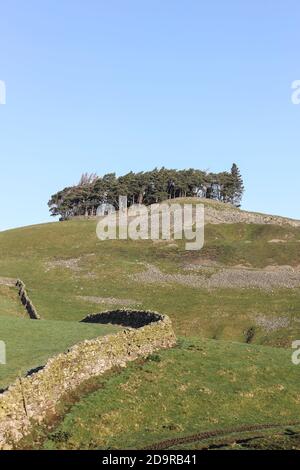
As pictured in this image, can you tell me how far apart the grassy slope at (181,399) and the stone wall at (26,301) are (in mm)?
28468

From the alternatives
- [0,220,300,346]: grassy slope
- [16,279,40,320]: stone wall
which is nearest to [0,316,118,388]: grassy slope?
[16,279,40,320]: stone wall

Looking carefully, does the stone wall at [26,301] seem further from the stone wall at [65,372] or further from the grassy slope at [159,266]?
the stone wall at [65,372]

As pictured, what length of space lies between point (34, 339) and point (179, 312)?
98.4ft

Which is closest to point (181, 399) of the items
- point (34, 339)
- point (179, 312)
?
point (34, 339)

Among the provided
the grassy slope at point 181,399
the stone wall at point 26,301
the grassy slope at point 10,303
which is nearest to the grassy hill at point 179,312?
the grassy slope at point 181,399

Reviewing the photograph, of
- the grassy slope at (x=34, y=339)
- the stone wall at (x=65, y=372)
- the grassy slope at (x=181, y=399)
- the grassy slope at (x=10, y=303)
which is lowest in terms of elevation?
the grassy slope at (x=10, y=303)

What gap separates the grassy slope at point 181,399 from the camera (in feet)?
94.8

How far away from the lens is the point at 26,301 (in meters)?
74.2

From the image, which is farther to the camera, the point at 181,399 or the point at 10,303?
the point at 10,303

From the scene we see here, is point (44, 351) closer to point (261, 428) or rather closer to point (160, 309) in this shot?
point (261, 428)

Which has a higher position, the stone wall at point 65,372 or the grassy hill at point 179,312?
the stone wall at point 65,372

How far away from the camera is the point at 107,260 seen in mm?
102625

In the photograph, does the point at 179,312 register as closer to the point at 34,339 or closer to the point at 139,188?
the point at 34,339

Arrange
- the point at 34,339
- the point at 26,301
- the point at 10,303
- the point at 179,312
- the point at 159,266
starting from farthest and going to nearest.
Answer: the point at 159,266, the point at 10,303, the point at 26,301, the point at 179,312, the point at 34,339
